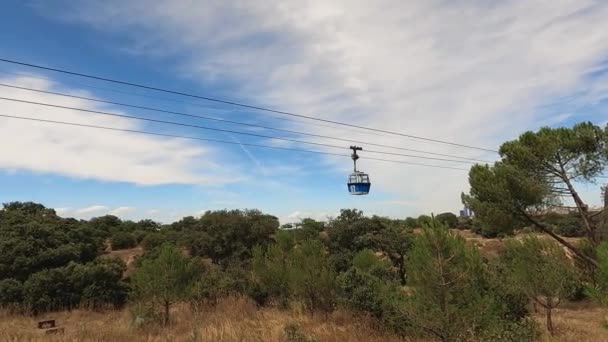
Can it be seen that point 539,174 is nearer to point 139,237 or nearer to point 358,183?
point 358,183

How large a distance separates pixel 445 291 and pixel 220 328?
228 inches

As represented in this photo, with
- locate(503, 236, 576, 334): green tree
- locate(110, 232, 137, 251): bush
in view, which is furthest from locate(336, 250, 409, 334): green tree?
locate(110, 232, 137, 251): bush

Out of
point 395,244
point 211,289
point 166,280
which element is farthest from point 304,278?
point 395,244

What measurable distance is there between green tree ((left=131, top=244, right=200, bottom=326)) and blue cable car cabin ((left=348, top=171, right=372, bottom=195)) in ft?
22.0

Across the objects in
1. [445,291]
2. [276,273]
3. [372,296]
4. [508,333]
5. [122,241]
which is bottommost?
[508,333]

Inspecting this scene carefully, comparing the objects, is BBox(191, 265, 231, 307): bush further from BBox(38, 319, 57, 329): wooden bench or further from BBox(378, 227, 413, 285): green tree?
BBox(378, 227, 413, 285): green tree

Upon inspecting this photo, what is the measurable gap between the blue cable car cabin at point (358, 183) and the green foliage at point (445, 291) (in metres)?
7.32

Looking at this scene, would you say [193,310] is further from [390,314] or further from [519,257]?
[519,257]

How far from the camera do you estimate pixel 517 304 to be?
1266cm

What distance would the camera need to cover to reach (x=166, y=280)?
50.1 feet

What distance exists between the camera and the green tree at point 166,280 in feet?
49.8

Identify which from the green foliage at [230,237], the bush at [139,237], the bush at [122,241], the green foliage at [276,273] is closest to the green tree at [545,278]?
the green foliage at [276,273]

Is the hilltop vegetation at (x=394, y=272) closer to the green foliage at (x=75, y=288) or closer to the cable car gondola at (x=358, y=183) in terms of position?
the green foliage at (x=75, y=288)

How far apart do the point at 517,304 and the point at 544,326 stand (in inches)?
146
